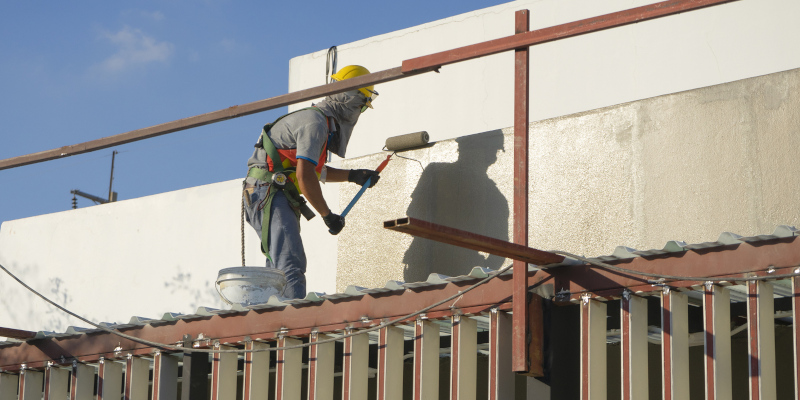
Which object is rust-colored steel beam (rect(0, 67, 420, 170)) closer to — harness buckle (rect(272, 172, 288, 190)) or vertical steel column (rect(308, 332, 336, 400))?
harness buckle (rect(272, 172, 288, 190))

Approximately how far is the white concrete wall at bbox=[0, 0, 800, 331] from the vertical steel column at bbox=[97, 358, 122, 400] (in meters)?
2.01

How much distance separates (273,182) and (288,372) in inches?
73.8

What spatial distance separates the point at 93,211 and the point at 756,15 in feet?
22.1

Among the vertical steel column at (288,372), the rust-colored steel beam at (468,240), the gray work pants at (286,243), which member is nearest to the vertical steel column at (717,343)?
the rust-colored steel beam at (468,240)

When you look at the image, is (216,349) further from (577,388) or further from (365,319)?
(577,388)

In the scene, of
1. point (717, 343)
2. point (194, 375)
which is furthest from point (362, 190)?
point (717, 343)

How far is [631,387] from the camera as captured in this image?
553 centimetres

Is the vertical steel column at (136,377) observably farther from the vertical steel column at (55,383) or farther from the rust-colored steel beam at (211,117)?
the rust-colored steel beam at (211,117)

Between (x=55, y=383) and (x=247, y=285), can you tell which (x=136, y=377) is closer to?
(x=55, y=383)

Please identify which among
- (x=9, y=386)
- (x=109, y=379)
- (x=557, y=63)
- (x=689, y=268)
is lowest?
(x=9, y=386)

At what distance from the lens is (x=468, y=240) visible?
5.26 meters

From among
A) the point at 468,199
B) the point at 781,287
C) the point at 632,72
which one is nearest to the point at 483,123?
the point at 632,72

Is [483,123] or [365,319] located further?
[483,123]

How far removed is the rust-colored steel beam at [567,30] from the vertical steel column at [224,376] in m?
2.12
